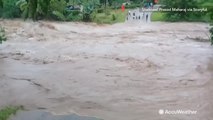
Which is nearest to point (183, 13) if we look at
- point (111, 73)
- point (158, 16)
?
point (158, 16)

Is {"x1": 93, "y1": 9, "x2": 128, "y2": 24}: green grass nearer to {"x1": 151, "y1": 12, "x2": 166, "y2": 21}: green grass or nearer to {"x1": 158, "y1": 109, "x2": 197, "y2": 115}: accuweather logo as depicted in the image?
{"x1": 151, "y1": 12, "x2": 166, "y2": 21}: green grass

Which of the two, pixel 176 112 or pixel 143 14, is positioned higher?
pixel 143 14

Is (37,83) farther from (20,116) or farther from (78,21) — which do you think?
(78,21)

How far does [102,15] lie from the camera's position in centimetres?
3344

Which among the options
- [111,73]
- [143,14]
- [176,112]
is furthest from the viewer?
[143,14]

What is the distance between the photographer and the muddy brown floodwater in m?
9.92

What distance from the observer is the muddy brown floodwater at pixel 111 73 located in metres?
9.92

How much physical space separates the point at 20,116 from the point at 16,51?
10.5 metres

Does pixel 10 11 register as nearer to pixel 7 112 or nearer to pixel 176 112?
pixel 7 112

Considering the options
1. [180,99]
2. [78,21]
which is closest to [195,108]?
[180,99]

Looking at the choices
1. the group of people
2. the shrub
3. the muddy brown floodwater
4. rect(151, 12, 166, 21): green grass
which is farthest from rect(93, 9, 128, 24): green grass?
the shrub

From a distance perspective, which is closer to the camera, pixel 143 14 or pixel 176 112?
pixel 176 112

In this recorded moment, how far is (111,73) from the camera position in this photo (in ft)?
45.3

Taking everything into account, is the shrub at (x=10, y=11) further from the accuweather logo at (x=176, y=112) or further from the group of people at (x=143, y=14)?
the accuweather logo at (x=176, y=112)
